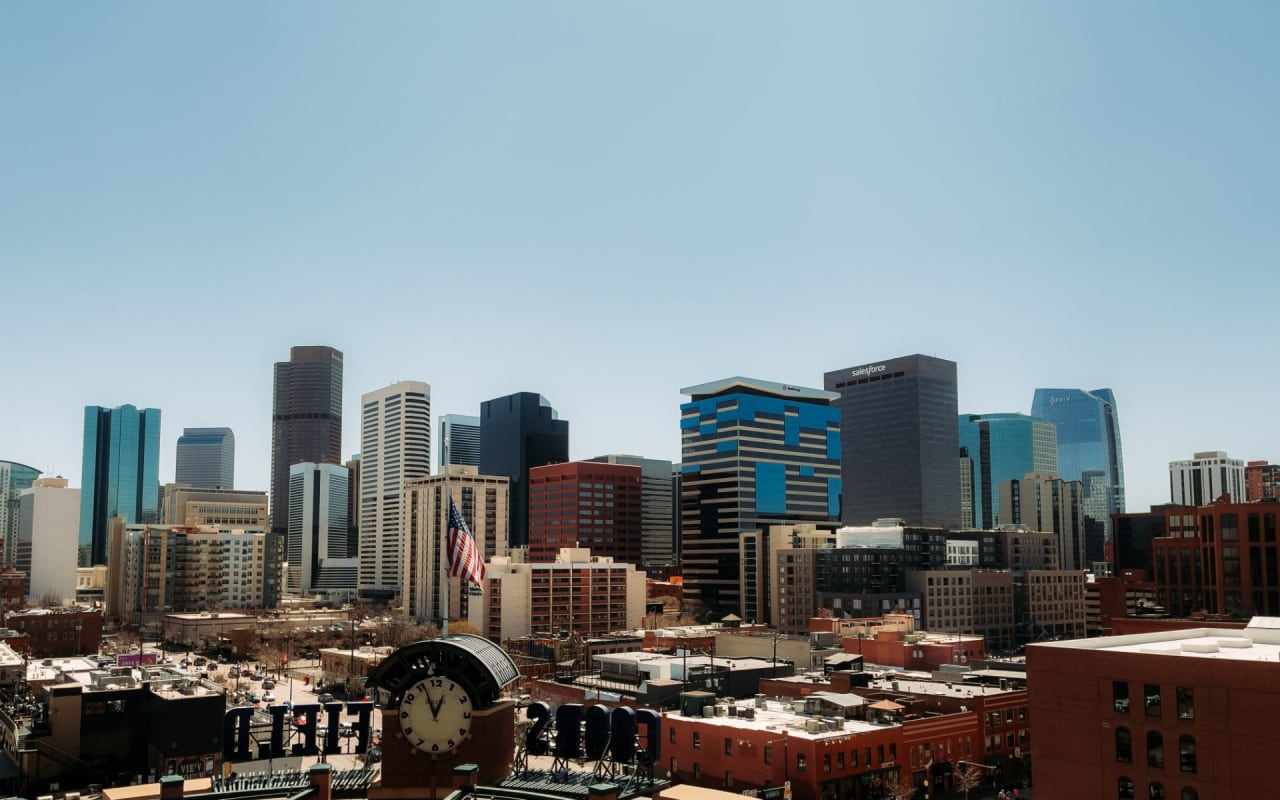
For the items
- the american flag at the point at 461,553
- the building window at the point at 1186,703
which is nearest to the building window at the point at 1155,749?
the building window at the point at 1186,703

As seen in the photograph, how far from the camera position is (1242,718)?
2211 inches

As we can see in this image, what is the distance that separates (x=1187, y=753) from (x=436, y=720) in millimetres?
40555

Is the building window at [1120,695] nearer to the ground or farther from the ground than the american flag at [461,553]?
nearer to the ground

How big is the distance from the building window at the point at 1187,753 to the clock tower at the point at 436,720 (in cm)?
3677

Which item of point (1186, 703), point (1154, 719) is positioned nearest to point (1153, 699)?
point (1154, 719)

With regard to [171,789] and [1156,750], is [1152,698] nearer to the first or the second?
[1156,750]

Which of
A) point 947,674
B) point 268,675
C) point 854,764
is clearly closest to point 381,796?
point 854,764

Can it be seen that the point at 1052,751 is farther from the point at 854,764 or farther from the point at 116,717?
the point at 116,717

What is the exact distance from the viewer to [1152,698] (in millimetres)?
59781

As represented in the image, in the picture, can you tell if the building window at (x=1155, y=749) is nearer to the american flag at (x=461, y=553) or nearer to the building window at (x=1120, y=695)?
the building window at (x=1120, y=695)

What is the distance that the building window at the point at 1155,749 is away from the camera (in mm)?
59000

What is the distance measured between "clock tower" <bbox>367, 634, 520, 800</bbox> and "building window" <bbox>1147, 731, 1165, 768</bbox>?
3576 centimetres

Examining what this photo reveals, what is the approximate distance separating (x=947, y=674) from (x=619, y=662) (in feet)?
124

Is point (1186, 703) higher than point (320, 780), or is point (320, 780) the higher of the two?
point (1186, 703)
